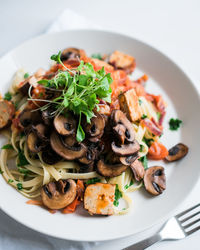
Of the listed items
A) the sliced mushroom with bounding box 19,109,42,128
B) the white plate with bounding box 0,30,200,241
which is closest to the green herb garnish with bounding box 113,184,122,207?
the white plate with bounding box 0,30,200,241

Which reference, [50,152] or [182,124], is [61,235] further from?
[182,124]

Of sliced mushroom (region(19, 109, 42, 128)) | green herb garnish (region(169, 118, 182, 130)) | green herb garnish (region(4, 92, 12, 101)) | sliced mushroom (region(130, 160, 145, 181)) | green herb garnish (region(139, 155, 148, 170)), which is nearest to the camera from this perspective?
sliced mushroom (region(130, 160, 145, 181))

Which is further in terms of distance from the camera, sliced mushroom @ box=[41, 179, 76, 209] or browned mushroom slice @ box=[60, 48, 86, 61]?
browned mushroom slice @ box=[60, 48, 86, 61]

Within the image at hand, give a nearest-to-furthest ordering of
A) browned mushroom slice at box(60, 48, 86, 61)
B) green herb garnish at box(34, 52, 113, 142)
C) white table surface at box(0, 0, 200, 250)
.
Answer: green herb garnish at box(34, 52, 113, 142), browned mushroom slice at box(60, 48, 86, 61), white table surface at box(0, 0, 200, 250)

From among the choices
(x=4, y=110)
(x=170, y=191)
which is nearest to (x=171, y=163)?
(x=170, y=191)

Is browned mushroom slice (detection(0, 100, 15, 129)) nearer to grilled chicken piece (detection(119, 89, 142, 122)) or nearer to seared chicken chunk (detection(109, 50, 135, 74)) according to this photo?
grilled chicken piece (detection(119, 89, 142, 122))

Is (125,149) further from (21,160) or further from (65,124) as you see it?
(21,160)
